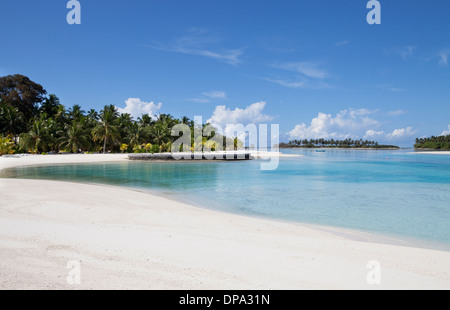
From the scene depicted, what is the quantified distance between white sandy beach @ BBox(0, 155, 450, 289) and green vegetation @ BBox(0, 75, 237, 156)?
4472 cm

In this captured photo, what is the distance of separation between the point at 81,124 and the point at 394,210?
51.2 metres

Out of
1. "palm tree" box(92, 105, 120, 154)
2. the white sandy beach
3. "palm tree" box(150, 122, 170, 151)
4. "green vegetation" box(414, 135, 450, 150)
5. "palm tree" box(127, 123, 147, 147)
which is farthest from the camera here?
"green vegetation" box(414, 135, 450, 150)

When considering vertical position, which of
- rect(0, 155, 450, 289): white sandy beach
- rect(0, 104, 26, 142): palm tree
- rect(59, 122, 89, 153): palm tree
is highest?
rect(0, 104, 26, 142): palm tree

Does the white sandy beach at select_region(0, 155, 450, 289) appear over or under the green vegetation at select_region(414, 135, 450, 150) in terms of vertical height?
under

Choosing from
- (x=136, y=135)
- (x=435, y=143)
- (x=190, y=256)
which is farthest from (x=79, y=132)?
(x=435, y=143)

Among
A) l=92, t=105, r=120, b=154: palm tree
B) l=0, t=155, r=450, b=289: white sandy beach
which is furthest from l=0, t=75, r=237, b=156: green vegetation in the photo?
l=0, t=155, r=450, b=289: white sandy beach

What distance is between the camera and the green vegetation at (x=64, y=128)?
4516 centimetres

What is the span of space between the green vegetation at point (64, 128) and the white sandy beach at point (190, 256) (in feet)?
147

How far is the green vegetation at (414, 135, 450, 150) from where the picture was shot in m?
136

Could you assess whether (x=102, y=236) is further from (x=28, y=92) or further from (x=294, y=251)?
(x=28, y=92)

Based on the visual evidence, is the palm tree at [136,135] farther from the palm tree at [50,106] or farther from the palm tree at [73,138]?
the palm tree at [50,106]

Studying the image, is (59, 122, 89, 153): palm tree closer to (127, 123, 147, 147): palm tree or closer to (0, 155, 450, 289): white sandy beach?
(127, 123, 147, 147): palm tree

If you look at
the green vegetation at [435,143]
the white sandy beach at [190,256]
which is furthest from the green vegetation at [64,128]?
the green vegetation at [435,143]
